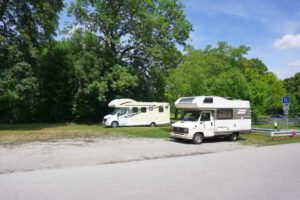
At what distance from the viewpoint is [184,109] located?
18.7 m

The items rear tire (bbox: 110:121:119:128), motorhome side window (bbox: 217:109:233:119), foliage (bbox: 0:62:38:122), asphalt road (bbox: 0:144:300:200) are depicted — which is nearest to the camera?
asphalt road (bbox: 0:144:300:200)

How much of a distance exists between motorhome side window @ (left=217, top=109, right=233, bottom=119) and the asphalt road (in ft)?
25.1

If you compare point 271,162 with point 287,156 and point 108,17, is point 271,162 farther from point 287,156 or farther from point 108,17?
point 108,17

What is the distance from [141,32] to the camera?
3225cm

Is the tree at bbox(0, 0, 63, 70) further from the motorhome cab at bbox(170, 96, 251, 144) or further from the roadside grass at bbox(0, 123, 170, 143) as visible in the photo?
the motorhome cab at bbox(170, 96, 251, 144)

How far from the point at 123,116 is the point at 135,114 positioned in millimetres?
1200

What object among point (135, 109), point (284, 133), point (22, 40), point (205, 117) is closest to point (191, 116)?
point (205, 117)

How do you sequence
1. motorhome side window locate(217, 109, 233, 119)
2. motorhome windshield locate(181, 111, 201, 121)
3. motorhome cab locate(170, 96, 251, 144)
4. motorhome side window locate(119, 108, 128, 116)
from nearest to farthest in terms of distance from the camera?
motorhome cab locate(170, 96, 251, 144) < motorhome windshield locate(181, 111, 201, 121) < motorhome side window locate(217, 109, 233, 119) < motorhome side window locate(119, 108, 128, 116)

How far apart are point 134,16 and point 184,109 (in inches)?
671

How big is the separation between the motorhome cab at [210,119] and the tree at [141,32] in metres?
14.8

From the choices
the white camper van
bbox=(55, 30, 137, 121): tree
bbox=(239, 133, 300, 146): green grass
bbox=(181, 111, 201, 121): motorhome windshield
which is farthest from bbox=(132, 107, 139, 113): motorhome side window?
bbox=(239, 133, 300, 146): green grass

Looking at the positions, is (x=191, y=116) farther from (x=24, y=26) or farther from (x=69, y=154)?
(x=24, y=26)

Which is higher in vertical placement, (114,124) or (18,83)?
(18,83)

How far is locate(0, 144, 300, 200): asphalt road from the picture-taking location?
643 cm
